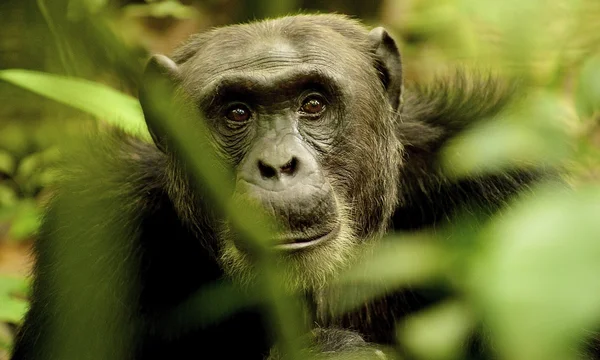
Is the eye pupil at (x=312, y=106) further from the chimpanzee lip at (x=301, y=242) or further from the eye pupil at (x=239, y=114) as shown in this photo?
the chimpanzee lip at (x=301, y=242)

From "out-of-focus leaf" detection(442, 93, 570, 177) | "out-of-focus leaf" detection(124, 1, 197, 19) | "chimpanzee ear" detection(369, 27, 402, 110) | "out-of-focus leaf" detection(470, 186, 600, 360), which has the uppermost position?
"out-of-focus leaf" detection(124, 1, 197, 19)

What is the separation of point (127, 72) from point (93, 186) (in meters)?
0.61

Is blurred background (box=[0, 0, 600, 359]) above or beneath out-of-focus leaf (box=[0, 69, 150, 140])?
beneath

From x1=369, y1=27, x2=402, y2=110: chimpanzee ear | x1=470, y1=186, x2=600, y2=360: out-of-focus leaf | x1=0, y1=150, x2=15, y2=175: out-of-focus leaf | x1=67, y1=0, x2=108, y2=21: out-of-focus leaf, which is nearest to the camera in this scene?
x1=470, y1=186, x2=600, y2=360: out-of-focus leaf

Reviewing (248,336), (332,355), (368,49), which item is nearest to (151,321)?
(248,336)

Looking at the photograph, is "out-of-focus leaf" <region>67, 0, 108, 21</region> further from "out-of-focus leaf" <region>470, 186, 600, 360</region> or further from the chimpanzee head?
"out-of-focus leaf" <region>470, 186, 600, 360</region>

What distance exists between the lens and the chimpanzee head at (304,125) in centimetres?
316

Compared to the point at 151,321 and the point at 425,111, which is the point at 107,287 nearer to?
the point at 151,321

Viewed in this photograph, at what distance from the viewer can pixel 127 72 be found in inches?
166

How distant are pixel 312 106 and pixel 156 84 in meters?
0.80

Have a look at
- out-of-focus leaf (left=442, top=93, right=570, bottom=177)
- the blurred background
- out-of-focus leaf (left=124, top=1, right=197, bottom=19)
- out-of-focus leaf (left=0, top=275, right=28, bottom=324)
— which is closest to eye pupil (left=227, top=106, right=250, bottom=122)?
the blurred background

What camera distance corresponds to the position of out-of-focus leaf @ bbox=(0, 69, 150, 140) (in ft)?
10.6

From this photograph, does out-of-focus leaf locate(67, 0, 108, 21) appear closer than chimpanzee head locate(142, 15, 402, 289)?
No

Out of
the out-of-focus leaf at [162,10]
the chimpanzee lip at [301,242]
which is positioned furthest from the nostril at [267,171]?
the out-of-focus leaf at [162,10]
